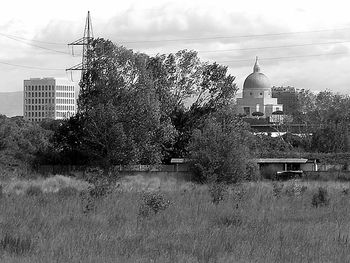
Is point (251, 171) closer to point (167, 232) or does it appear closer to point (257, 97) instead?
point (167, 232)

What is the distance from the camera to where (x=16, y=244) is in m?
11.5

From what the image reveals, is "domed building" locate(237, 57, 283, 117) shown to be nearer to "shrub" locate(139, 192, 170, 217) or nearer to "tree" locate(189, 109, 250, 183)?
"tree" locate(189, 109, 250, 183)

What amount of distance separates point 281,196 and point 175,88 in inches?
1879

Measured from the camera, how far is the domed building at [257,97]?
184m

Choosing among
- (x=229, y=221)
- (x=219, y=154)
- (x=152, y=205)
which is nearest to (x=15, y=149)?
(x=219, y=154)

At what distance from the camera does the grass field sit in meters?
11.3

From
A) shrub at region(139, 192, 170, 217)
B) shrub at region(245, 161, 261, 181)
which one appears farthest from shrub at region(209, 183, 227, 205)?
shrub at region(245, 161, 261, 181)

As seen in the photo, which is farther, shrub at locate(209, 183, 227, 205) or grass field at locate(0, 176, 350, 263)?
shrub at locate(209, 183, 227, 205)

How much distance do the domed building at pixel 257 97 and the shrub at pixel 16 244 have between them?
171 metres

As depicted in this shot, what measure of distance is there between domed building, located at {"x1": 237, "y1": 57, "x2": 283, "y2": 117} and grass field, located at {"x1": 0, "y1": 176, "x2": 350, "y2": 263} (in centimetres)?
16387

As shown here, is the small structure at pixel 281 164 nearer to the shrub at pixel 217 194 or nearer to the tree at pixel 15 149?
the tree at pixel 15 149

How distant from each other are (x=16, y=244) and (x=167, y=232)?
3614 millimetres

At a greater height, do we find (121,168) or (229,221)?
(121,168)

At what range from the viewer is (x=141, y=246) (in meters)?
12.2
